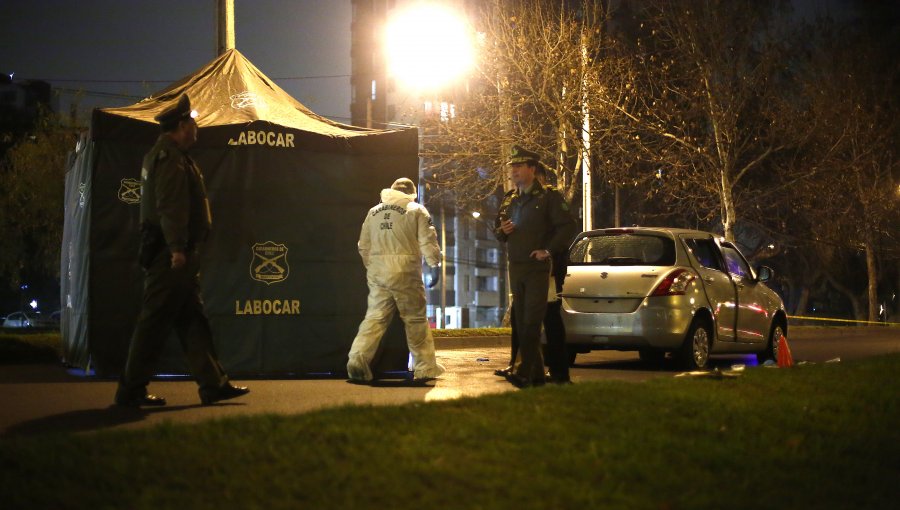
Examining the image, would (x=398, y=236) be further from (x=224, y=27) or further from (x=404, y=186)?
(x=224, y=27)

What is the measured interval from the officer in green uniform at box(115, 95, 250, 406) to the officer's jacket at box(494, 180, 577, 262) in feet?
8.63

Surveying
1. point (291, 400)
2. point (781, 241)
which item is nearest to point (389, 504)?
point (291, 400)

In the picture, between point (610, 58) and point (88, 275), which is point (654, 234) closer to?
point (88, 275)

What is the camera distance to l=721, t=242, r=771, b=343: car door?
44.0ft

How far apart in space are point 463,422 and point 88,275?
221 inches

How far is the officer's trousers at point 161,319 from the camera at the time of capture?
7.97 m

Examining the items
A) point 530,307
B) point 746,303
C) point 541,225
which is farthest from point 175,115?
point 746,303

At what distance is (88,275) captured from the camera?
10.6 metres

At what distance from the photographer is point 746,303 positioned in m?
13.5

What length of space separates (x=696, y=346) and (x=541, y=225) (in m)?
3.77

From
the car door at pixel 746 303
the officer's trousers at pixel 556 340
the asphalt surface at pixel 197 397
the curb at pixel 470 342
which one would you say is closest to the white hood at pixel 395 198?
the officer's trousers at pixel 556 340

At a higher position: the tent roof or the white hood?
the tent roof

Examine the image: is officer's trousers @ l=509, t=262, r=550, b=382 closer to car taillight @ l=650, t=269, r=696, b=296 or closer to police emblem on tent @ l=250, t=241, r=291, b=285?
police emblem on tent @ l=250, t=241, r=291, b=285

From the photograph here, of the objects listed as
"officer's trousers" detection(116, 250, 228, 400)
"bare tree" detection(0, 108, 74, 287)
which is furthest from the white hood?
"bare tree" detection(0, 108, 74, 287)
